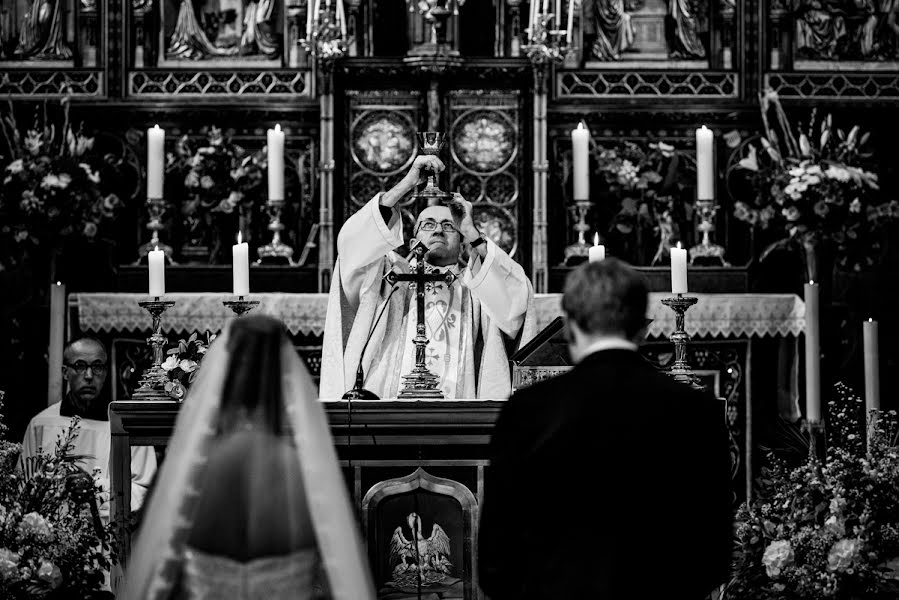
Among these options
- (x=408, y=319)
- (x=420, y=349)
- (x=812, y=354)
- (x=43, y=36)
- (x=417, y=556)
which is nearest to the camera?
(x=417, y=556)

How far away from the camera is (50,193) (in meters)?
9.54

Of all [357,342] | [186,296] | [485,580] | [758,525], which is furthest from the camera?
[186,296]

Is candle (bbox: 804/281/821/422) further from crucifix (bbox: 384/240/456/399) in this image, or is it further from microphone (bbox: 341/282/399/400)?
crucifix (bbox: 384/240/456/399)

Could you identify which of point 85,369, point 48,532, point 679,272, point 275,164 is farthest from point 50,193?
point 679,272

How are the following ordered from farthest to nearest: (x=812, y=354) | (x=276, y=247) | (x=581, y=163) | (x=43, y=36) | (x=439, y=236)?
(x=43, y=36) → (x=276, y=247) → (x=581, y=163) → (x=812, y=354) → (x=439, y=236)

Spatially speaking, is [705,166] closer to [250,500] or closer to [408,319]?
[408,319]

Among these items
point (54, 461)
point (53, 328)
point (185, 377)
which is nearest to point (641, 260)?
point (53, 328)

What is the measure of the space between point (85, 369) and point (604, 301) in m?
4.95

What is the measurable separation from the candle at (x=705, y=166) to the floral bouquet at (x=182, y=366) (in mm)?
4120

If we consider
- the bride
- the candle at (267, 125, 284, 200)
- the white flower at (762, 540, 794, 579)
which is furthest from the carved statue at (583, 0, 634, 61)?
the bride

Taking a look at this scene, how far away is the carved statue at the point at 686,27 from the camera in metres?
10.5

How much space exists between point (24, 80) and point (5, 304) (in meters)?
1.50

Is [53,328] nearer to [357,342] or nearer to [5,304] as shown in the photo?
[5,304]

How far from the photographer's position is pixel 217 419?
4227 millimetres
